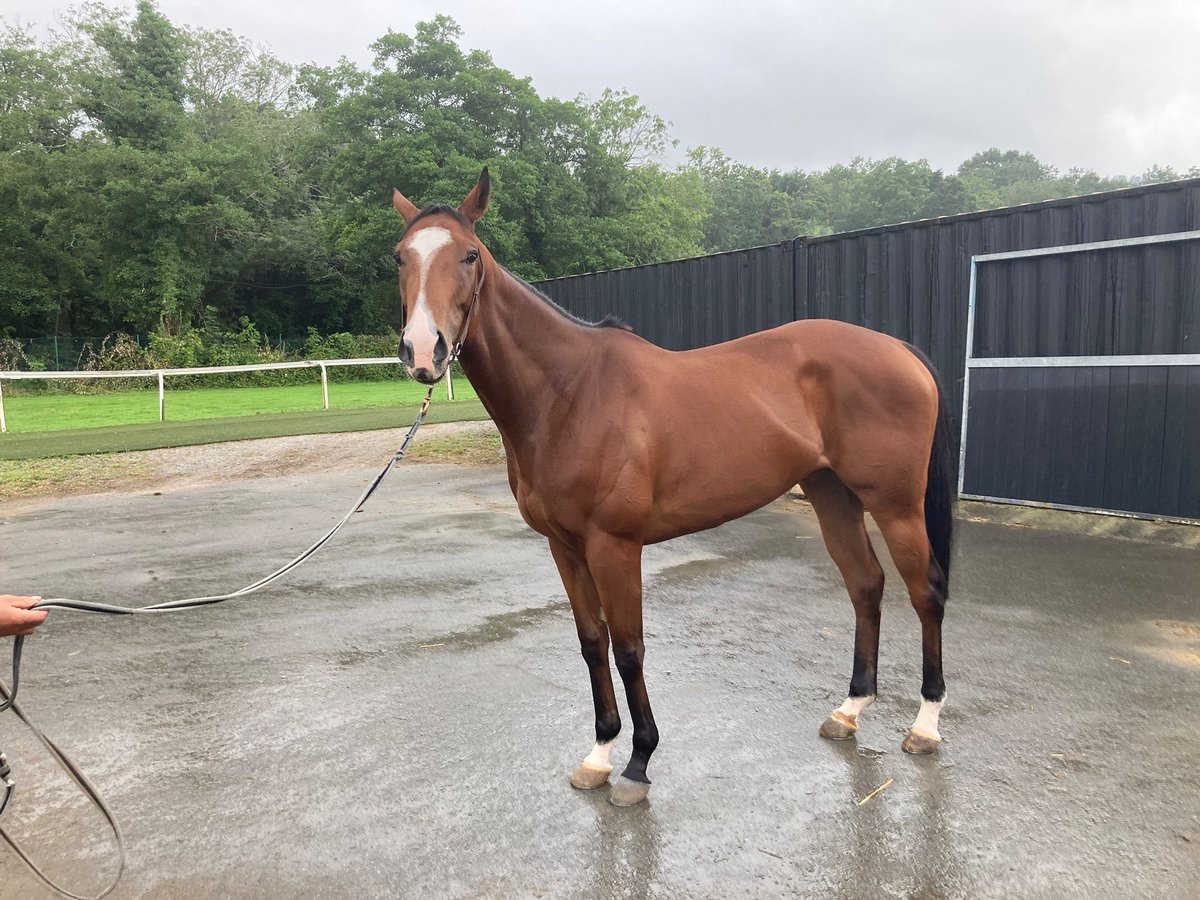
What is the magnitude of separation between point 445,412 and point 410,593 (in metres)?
12.6

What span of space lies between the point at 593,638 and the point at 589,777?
52 centimetres

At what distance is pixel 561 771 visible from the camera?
2.93 metres

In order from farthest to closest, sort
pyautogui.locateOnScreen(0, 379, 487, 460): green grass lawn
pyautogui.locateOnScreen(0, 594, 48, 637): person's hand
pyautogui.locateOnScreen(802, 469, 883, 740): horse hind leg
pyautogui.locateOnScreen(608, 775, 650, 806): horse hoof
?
pyautogui.locateOnScreen(0, 379, 487, 460): green grass lawn, pyautogui.locateOnScreen(802, 469, 883, 740): horse hind leg, pyautogui.locateOnScreen(608, 775, 650, 806): horse hoof, pyautogui.locateOnScreen(0, 594, 48, 637): person's hand

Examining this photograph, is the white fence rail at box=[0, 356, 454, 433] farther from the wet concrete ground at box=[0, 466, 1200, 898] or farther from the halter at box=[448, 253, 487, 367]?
the halter at box=[448, 253, 487, 367]

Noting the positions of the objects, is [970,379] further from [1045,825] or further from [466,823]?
[466,823]

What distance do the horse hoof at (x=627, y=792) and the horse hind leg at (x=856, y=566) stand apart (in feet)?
3.18

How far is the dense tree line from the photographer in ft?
106

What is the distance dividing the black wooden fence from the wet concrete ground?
2049 mm

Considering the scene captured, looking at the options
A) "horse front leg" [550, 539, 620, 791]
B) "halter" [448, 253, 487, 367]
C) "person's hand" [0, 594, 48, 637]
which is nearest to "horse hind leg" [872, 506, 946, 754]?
"horse front leg" [550, 539, 620, 791]

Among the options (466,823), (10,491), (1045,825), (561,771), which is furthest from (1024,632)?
(10,491)

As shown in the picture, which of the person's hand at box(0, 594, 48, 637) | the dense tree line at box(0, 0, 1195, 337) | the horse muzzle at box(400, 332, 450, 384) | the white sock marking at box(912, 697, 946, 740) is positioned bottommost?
the white sock marking at box(912, 697, 946, 740)

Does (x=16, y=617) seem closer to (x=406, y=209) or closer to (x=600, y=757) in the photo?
(x=406, y=209)

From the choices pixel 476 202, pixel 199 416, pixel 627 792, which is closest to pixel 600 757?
pixel 627 792

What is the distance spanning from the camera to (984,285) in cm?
730
